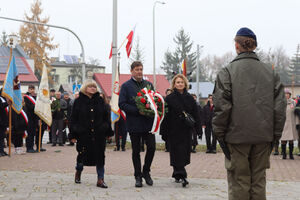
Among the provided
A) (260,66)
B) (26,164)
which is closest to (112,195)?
(260,66)

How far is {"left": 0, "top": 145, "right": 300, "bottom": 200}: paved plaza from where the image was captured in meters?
6.44

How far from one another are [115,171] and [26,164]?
2.58 meters

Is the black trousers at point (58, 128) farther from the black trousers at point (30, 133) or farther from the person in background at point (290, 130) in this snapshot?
the person in background at point (290, 130)

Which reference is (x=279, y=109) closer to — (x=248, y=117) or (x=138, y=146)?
(x=248, y=117)

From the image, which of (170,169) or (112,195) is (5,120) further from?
(112,195)

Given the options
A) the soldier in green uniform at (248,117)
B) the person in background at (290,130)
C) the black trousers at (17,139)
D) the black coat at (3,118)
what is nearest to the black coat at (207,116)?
the person in background at (290,130)

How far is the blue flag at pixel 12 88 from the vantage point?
11453mm

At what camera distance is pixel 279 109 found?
444 centimetres

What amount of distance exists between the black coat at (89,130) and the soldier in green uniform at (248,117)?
3229mm

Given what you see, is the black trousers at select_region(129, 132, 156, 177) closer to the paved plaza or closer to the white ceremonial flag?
the paved plaza

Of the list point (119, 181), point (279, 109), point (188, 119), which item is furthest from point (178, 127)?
point (279, 109)

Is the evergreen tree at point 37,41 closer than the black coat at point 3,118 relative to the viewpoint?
No

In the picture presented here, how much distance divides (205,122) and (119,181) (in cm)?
708

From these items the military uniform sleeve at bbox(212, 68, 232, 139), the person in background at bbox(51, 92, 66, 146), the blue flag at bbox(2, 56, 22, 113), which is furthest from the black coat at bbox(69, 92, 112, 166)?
the person in background at bbox(51, 92, 66, 146)
